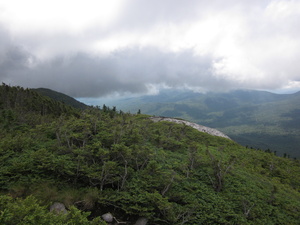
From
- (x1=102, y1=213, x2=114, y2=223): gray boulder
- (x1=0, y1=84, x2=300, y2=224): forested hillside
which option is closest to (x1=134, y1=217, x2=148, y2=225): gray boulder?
(x1=0, y1=84, x2=300, y2=224): forested hillside

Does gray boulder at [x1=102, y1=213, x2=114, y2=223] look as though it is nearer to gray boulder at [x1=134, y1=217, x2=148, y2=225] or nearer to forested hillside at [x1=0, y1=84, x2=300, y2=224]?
forested hillside at [x1=0, y1=84, x2=300, y2=224]

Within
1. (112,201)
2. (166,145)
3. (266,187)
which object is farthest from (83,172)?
(266,187)

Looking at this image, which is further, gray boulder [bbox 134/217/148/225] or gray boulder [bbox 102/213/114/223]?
gray boulder [bbox 102/213/114/223]

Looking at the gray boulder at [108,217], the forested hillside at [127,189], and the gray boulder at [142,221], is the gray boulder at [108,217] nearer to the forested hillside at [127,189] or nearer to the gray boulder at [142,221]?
the forested hillside at [127,189]

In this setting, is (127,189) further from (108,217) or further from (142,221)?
(142,221)

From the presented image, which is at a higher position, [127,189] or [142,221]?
[127,189]

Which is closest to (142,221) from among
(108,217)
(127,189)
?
(108,217)

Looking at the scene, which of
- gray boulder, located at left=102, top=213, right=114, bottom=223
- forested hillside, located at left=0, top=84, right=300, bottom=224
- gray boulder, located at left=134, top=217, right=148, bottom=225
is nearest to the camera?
gray boulder, located at left=134, top=217, right=148, bottom=225

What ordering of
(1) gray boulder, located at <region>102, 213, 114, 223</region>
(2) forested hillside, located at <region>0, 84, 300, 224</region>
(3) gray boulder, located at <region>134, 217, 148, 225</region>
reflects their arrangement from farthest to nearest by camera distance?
1. (2) forested hillside, located at <region>0, 84, 300, 224</region>
2. (1) gray boulder, located at <region>102, 213, 114, 223</region>
3. (3) gray boulder, located at <region>134, 217, 148, 225</region>

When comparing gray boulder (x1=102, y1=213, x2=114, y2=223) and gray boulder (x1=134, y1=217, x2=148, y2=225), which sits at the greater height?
gray boulder (x1=102, y1=213, x2=114, y2=223)

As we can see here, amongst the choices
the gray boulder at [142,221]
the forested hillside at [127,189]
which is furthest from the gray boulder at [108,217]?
the gray boulder at [142,221]

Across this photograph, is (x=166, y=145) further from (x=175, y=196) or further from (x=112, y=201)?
(x=112, y=201)

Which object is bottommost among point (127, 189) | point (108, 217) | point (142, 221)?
point (142, 221)

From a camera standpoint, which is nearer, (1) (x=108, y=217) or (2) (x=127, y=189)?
(1) (x=108, y=217)
